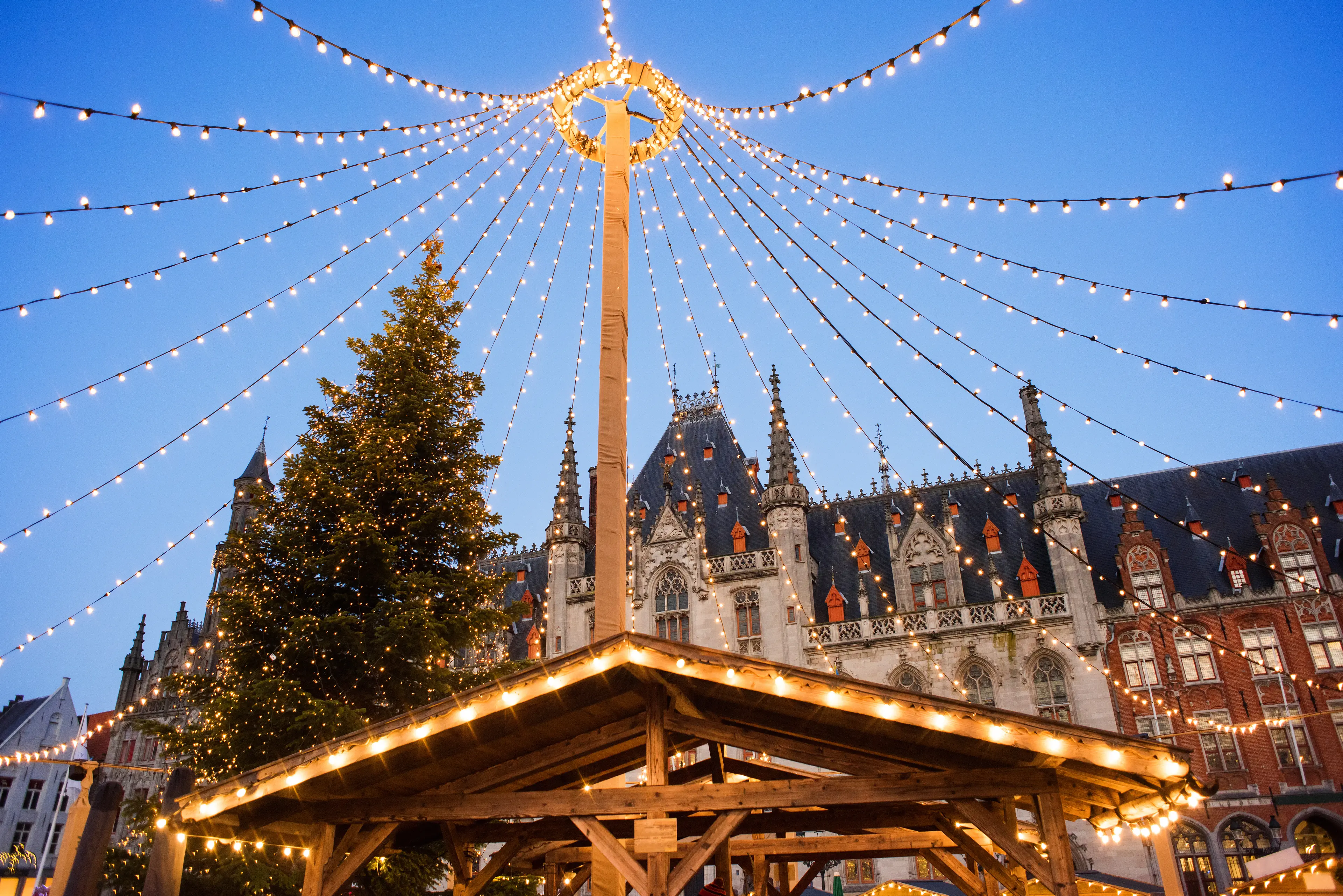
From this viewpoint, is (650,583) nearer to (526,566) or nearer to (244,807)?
(526,566)

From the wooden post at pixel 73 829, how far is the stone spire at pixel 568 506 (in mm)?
19142

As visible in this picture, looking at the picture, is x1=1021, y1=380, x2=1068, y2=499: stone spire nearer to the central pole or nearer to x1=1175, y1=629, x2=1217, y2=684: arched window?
x1=1175, y1=629, x2=1217, y2=684: arched window

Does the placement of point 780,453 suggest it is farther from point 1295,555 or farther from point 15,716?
point 15,716

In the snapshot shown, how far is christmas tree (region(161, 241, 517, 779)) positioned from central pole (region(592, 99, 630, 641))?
5774 millimetres

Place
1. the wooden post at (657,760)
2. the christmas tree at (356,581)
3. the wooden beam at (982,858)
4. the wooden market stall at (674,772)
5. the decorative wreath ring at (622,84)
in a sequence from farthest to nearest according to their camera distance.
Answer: the christmas tree at (356,581), the decorative wreath ring at (622,84), the wooden beam at (982,858), the wooden post at (657,760), the wooden market stall at (674,772)

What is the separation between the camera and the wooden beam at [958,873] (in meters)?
8.84

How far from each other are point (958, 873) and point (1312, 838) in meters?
18.8

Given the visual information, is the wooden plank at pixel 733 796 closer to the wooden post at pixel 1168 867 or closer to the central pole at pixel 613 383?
the central pole at pixel 613 383

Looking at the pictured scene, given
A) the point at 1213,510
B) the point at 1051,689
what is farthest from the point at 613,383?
the point at 1213,510

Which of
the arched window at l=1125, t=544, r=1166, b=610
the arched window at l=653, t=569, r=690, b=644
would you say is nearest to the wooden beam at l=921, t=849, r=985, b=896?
the arched window at l=653, t=569, r=690, b=644

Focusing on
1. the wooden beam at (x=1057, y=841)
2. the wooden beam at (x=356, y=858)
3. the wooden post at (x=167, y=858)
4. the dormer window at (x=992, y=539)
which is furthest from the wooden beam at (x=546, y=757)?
the dormer window at (x=992, y=539)

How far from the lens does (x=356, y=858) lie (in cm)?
670

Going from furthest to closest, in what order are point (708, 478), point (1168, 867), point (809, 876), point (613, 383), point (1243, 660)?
point (708, 478) → point (1243, 660) → point (1168, 867) → point (809, 876) → point (613, 383)

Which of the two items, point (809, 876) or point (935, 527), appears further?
point (935, 527)
